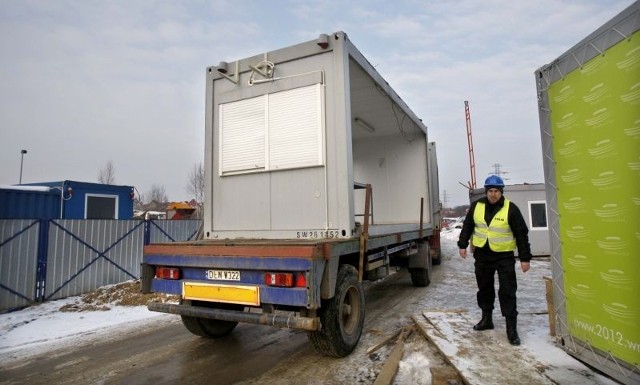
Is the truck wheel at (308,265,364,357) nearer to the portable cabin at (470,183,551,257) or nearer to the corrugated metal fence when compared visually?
the corrugated metal fence

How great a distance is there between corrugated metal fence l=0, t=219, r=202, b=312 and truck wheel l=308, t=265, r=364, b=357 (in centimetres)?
704

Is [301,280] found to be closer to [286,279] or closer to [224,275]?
[286,279]

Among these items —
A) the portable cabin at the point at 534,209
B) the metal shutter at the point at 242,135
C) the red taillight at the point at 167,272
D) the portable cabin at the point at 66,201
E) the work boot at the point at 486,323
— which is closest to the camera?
the red taillight at the point at 167,272

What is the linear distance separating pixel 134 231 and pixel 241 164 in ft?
22.8

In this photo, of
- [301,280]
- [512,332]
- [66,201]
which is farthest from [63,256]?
[512,332]

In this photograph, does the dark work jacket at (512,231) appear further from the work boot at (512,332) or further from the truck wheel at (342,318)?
the truck wheel at (342,318)

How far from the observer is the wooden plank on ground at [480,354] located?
10.2 feet

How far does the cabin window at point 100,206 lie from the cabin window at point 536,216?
50.0 ft

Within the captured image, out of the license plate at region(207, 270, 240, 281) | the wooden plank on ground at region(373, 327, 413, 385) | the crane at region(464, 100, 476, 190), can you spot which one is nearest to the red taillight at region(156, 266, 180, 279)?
the license plate at region(207, 270, 240, 281)

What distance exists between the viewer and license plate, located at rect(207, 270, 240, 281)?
353 cm

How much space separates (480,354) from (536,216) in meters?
12.3

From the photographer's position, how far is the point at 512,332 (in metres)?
3.92

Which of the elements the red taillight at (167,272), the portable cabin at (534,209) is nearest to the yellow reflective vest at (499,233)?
the red taillight at (167,272)

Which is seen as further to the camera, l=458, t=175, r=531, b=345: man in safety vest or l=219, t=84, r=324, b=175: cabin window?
l=219, t=84, r=324, b=175: cabin window
